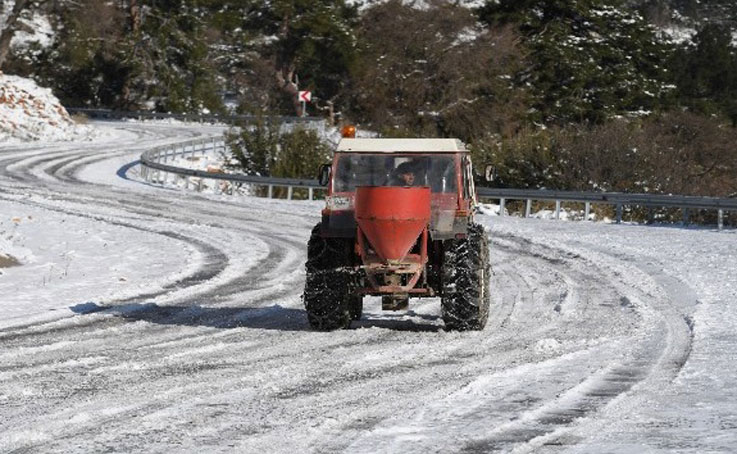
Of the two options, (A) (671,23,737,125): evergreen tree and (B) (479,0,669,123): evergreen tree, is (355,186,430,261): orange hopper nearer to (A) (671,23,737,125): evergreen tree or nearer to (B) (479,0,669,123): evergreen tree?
(B) (479,0,669,123): evergreen tree

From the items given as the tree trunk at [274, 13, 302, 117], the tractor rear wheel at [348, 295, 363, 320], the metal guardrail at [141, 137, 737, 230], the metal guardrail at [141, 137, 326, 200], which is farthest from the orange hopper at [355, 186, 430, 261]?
the tree trunk at [274, 13, 302, 117]

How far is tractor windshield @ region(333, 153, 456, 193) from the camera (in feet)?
41.7

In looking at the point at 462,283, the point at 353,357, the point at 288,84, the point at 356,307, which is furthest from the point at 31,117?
the point at 353,357

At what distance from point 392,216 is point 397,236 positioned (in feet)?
0.74

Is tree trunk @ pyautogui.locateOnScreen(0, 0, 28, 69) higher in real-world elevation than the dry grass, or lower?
higher

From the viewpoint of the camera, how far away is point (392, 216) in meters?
11.7

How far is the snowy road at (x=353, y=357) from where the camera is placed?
747 centimetres

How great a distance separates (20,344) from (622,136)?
1225 inches

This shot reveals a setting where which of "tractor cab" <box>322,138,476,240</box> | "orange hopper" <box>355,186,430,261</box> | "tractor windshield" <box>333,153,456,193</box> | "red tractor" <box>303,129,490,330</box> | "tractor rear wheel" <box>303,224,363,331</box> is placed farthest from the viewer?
"tractor windshield" <box>333,153,456,193</box>

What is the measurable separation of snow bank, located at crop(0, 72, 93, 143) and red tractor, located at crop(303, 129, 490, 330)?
39.9m

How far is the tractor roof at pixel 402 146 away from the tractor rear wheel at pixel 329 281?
39.4 inches

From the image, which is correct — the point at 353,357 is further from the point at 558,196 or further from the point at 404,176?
the point at 558,196

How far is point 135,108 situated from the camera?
2768 inches

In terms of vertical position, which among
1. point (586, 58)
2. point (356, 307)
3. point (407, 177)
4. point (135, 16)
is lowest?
point (356, 307)
